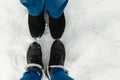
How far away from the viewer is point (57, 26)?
4.66ft

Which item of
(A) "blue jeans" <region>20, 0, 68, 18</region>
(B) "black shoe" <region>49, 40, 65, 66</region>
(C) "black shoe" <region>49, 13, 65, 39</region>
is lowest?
(B) "black shoe" <region>49, 40, 65, 66</region>

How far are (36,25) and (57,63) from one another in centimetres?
23

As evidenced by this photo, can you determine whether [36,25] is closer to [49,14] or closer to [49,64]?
[49,14]

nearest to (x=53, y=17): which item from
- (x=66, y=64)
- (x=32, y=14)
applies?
(x=32, y=14)

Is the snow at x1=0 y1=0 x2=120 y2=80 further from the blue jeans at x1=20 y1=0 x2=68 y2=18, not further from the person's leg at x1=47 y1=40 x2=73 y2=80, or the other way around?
the blue jeans at x1=20 y1=0 x2=68 y2=18

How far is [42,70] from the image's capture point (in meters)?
1.38

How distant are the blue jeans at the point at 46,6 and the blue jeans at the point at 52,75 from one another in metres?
0.27

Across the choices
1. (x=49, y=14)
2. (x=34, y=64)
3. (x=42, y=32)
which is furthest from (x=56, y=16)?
(x=34, y=64)

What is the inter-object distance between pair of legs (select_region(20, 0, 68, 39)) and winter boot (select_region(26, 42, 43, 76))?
7 cm

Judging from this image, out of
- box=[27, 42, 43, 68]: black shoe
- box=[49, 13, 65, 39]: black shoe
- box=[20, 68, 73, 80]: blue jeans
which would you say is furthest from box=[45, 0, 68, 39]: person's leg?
box=[20, 68, 73, 80]: blue jeans

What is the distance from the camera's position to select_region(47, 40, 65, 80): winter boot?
53.1 inches

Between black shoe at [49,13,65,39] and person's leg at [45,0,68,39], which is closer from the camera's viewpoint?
person's leg at [45,0,68,39]

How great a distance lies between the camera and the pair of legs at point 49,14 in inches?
51.4

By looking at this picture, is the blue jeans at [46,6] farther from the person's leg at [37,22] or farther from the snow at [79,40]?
the snow at [79,40]
